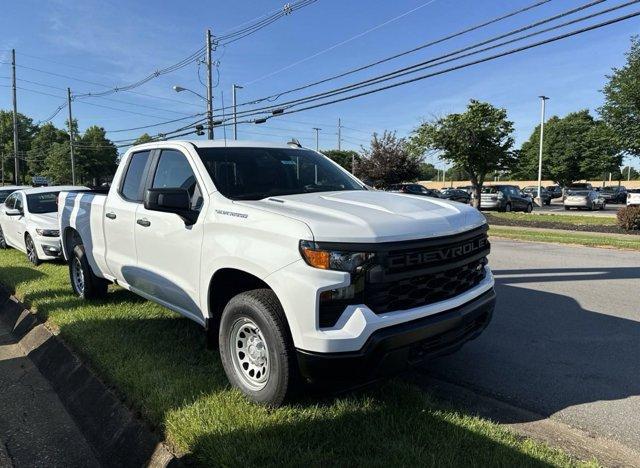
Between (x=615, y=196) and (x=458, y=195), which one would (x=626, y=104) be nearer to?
(x=458, y=195)

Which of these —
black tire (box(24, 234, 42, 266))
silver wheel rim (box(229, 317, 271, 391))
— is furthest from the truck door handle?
black tire (box(24, 234, 42, 266))

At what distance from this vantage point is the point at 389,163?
44.1 meters

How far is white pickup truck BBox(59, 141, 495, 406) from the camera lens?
2969 mm

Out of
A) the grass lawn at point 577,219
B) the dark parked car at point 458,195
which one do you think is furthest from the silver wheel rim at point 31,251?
the dark parked car at point 458,195

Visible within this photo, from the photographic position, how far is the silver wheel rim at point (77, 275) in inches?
253

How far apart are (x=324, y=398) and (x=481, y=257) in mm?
1561

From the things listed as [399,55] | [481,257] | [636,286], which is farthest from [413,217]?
[399,55]

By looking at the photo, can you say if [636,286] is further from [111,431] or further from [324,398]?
[111,431]

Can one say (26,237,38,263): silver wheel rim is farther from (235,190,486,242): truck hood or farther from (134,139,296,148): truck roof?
(235,190,486,242): truck hood

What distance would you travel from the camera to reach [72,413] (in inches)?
154

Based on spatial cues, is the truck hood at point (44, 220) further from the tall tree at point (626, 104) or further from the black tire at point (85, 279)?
the tall tree at point (626, 104)

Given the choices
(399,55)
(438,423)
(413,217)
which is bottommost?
(438,423)

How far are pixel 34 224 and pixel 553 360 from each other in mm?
9085

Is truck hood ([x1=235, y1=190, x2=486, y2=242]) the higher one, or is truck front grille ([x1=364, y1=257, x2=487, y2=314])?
truck hood ([x1=235, y1=190, x2=486, y2=242])
